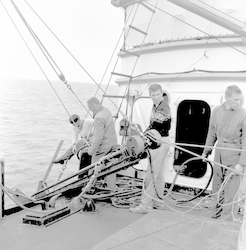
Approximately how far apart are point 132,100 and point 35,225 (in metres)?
3.64

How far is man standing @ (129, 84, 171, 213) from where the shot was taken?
4816mm

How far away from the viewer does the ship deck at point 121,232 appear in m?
3.19

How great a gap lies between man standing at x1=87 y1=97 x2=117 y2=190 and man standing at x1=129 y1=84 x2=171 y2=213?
1.06 metres

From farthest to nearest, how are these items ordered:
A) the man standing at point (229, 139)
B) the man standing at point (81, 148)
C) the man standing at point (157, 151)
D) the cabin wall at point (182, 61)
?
the man standing at point (81, 148)
the cabin wall at point (182, 61)
the man standing at point (157, 151)
the man standing at point (229, 139)

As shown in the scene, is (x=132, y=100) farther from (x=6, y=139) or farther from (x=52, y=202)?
(x=6, y=139)

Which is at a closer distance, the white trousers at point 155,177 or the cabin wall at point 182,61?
the white trousers at point 155,177

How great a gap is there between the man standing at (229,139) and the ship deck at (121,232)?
1.94 ft

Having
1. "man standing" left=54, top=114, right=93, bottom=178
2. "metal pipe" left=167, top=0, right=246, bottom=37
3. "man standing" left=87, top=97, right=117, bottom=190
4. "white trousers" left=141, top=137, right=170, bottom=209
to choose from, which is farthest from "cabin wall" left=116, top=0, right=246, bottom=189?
"metal pipe" left=167, top=0, right=246, bottom=37

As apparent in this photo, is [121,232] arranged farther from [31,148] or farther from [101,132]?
[31,148]

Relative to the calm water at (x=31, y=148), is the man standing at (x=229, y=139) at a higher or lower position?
higher

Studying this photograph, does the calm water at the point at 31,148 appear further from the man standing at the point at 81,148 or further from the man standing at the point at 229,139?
the man standing at the point at 229,139

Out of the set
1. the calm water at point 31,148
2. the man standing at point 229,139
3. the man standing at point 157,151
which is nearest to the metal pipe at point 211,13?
the man standing at point 229,139

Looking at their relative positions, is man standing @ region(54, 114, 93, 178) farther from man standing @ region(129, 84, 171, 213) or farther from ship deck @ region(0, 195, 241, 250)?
man standing @ region(129, 84, 171, 213)

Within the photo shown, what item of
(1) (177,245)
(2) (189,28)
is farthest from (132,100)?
(1) (177,245)
